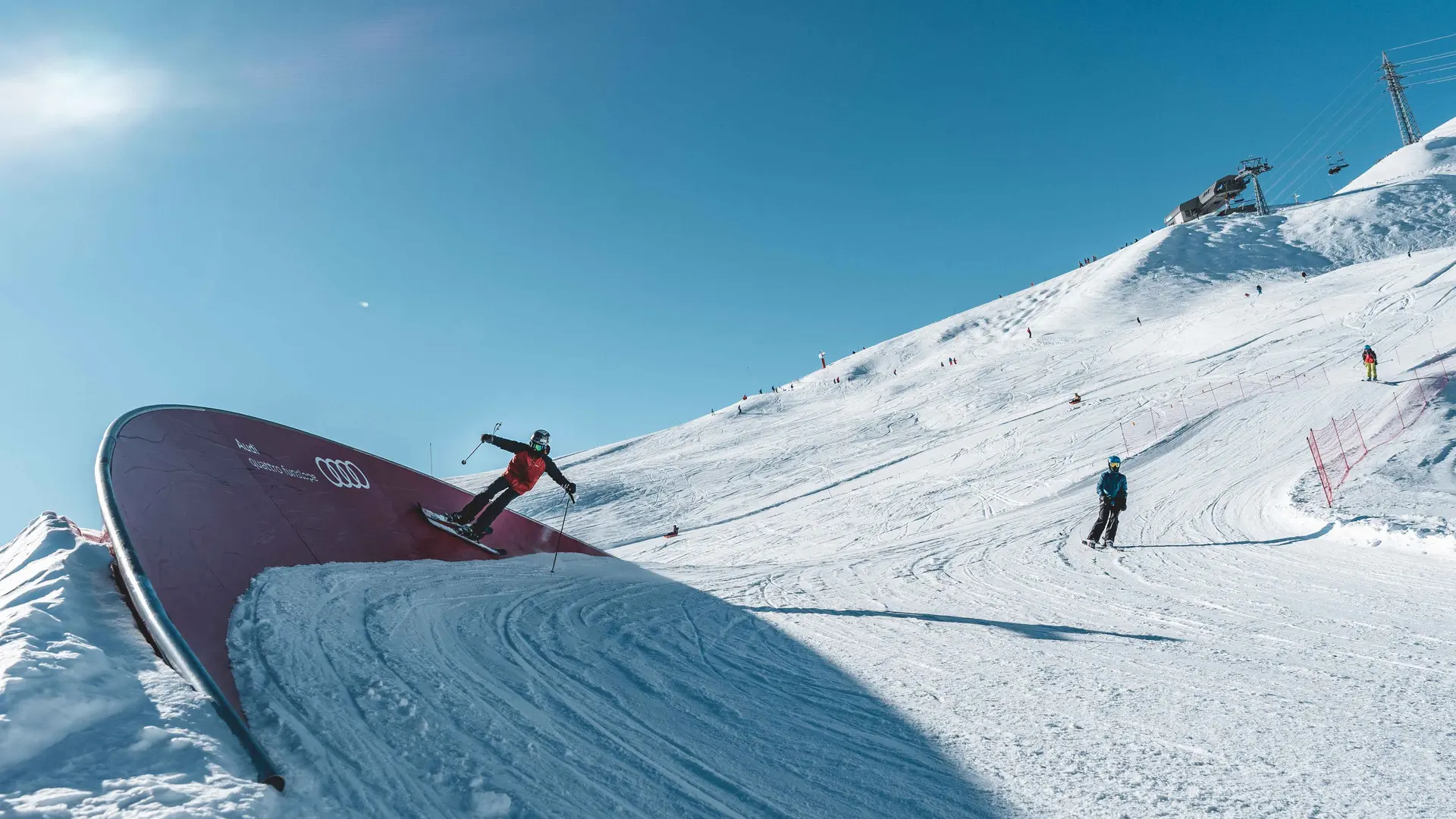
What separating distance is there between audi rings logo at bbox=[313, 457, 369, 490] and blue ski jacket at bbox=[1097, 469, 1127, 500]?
11187 millimetres

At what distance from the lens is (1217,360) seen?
26.5 m

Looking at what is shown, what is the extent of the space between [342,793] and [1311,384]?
27.1m

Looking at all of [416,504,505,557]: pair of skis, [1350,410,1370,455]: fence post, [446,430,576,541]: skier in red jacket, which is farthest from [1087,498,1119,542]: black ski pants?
[416,504,505,557]: pair of skis

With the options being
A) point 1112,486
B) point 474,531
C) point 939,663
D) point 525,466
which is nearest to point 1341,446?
point 1112,486

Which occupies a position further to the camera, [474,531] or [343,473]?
[474,531]

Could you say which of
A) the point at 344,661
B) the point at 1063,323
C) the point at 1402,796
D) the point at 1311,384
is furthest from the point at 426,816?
the point at 1063,323

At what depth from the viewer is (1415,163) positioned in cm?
7450

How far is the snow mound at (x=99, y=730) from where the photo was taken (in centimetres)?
182

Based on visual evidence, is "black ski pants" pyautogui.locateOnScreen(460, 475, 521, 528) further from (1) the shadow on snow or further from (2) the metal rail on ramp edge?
(2) the metal rail on ramp edge

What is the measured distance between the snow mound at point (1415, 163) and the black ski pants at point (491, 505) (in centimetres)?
9001

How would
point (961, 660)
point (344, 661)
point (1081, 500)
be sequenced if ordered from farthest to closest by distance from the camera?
point (1081, 500) → point (961, 660) → point (344, 661)

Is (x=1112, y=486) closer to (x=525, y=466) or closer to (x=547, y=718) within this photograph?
(x=525, y=466)

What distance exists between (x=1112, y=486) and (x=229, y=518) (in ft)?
38.4

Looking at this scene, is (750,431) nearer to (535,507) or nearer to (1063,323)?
(535,507)
